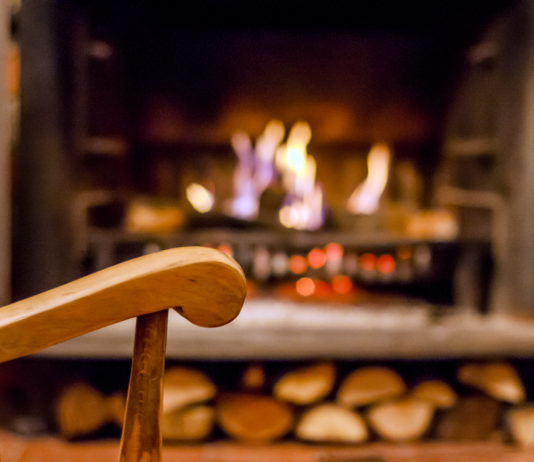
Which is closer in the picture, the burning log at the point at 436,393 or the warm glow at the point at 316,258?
the burning log at the point at 436,393

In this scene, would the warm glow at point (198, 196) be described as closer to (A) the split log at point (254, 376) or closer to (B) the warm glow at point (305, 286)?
(B) the warm glow at point (305, 286)

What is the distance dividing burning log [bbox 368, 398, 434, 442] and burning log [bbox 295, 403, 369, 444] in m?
0.04

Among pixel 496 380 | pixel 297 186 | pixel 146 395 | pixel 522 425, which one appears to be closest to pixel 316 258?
pixel 297 186

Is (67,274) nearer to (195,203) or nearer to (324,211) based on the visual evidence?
(195,203)

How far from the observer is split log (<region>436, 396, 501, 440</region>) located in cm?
119

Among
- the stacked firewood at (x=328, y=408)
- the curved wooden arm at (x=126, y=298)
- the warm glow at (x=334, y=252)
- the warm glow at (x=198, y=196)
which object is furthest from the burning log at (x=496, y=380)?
the curved wooden arm at (x=126, y=298)

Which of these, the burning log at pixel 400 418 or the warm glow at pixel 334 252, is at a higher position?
the warm glow at pixel 334 252

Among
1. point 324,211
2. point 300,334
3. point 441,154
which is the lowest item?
point 300,334

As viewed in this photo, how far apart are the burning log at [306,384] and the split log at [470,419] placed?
0.29m

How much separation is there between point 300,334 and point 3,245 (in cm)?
67

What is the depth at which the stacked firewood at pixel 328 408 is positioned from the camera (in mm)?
1166

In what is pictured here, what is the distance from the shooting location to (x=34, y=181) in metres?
1.17

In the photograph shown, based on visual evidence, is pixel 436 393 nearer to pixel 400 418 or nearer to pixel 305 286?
pixel 400 418

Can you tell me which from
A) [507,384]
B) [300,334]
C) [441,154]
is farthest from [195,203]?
[507,384]
